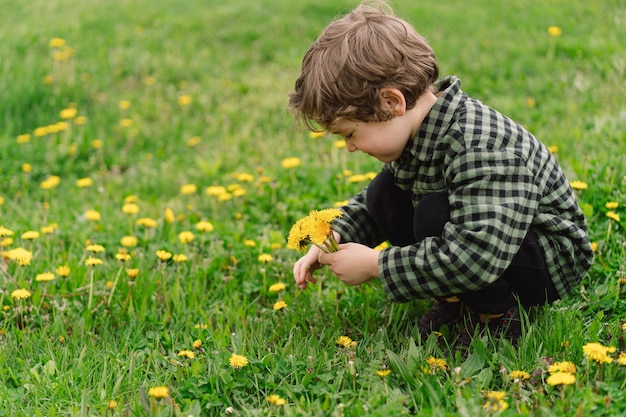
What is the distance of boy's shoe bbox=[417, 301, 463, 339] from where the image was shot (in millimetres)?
2656

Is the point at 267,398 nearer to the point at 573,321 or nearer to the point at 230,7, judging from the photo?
the point at 573,321

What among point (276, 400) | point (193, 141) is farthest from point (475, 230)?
point (193, 141)

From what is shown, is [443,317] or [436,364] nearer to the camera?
[436,364]

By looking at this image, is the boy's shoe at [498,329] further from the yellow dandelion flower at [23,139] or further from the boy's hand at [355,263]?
the yellow dandelion flower at [23,139]

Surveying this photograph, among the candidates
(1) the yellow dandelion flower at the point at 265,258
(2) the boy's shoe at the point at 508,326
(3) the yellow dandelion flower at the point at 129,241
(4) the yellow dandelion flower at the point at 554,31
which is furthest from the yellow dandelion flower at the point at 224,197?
(4) the yellow dandelion flower at the point at 554,31

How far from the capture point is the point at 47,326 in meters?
2.79

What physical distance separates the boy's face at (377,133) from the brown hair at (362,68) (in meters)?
0.03

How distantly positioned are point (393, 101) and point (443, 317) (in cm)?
88

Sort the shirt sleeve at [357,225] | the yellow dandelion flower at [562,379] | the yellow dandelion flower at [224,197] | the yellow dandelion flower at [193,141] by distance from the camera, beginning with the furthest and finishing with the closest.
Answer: the yellow dandelion flower at [193,141] < the yellow dandelion flower at [224,197] < the shirt sleeve at [357,225] < the yellow dandelion flower at [562,379]

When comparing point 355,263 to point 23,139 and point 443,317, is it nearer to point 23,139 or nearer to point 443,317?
point 443,317

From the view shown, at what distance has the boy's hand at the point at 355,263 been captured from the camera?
7.75ft

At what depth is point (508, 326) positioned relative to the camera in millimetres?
2457

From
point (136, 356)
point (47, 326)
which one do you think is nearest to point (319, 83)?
point (136, 356)

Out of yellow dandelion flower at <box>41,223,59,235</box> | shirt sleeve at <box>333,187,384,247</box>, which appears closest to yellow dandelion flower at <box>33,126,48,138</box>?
yellow dandelion flower at <box>41,223,59,235</box>
